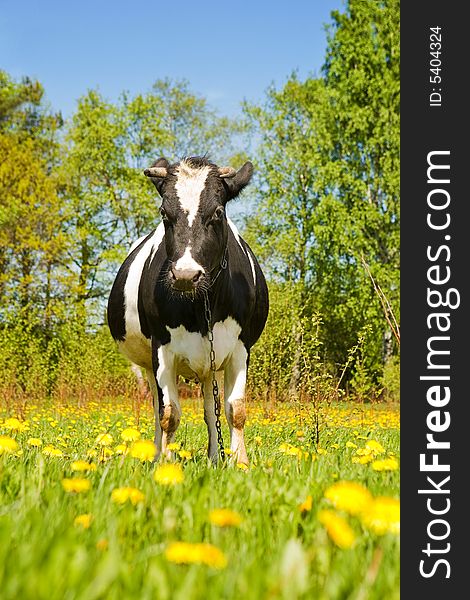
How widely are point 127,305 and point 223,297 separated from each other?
1.92m

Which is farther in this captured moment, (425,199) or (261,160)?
(261,160)

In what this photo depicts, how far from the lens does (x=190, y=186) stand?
4.80m

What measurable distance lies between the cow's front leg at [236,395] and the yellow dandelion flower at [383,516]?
3.28 m

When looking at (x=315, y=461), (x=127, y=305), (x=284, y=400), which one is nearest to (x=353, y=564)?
(x=315, y=461)

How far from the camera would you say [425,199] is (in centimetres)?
245

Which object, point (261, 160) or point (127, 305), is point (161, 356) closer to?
point (127, 305)

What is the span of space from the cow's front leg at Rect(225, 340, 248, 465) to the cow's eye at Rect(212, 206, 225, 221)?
118 centimetres

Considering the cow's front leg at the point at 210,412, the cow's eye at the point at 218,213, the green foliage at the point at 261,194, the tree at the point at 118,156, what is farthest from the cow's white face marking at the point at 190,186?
the tree at the point at 118,156

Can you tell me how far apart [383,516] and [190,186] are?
345 cm

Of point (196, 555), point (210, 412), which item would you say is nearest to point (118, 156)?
point (210, 412)

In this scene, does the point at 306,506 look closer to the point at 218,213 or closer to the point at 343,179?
the point at 218,213

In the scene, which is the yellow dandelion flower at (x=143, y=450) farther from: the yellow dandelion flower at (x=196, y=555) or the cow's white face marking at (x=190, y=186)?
the cow's white face marking at (x=190, y=186)

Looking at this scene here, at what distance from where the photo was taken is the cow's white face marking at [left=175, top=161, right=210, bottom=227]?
4684 mm

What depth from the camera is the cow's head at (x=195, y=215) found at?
4.31 meters
